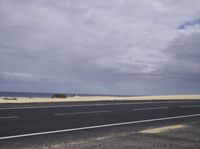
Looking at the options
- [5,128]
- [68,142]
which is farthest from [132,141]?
[5,128]

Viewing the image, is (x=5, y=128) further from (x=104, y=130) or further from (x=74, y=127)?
(x=104, y=130)

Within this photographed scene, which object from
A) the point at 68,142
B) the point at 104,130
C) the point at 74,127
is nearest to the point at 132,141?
the point at 68,142

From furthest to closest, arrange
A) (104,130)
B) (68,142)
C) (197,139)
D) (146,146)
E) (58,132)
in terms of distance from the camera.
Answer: (104,130), (58,132), (197,139), (68,142), (146,146)

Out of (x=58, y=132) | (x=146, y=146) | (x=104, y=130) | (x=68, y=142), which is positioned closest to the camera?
(x=146, y=146)

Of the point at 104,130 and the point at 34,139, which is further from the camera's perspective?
the point at 104,130

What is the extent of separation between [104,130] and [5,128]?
3847mm

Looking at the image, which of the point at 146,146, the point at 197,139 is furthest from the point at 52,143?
the point at 197,139

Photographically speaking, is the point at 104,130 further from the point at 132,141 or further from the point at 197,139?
the point at 197,139

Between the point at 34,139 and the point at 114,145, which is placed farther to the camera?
the point at 34,139

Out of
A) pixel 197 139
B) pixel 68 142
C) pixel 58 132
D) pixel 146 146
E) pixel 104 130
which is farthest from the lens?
pixel 104 130

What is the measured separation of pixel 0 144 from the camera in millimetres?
8555

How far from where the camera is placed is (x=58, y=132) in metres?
11.0

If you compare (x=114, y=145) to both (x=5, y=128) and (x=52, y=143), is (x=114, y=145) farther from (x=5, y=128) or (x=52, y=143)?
(x=5, y=128)

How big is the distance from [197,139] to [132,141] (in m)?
2.24
